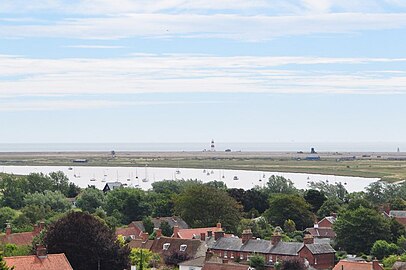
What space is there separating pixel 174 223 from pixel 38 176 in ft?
119

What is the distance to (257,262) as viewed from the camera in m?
53.0

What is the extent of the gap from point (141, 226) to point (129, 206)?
983 centimetres

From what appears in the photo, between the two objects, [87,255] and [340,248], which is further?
[340,248]

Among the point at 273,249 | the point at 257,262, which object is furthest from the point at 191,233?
the point at 257,262

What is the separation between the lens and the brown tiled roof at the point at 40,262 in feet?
124

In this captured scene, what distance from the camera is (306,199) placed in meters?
84.1

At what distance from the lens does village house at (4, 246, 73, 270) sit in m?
37.9

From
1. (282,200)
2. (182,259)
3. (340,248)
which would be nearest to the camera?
(182,259)

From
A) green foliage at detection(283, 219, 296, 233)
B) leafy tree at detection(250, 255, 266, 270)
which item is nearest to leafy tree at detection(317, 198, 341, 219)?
green foliage at detection(283, 219, 296, 233)

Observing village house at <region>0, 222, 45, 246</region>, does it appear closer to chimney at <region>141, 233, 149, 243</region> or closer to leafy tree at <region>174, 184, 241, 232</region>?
chimney at <region>141, 233, 149, 243</region>

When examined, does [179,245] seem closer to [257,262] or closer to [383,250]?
[257,262]

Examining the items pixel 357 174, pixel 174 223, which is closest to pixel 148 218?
pixel 174 223

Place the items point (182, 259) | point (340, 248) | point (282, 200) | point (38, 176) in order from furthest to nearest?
point (38, 176)
point (282, 200)
point (340, 248)
point (182, 259)

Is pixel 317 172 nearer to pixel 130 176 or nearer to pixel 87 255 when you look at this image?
pixel 130 176
